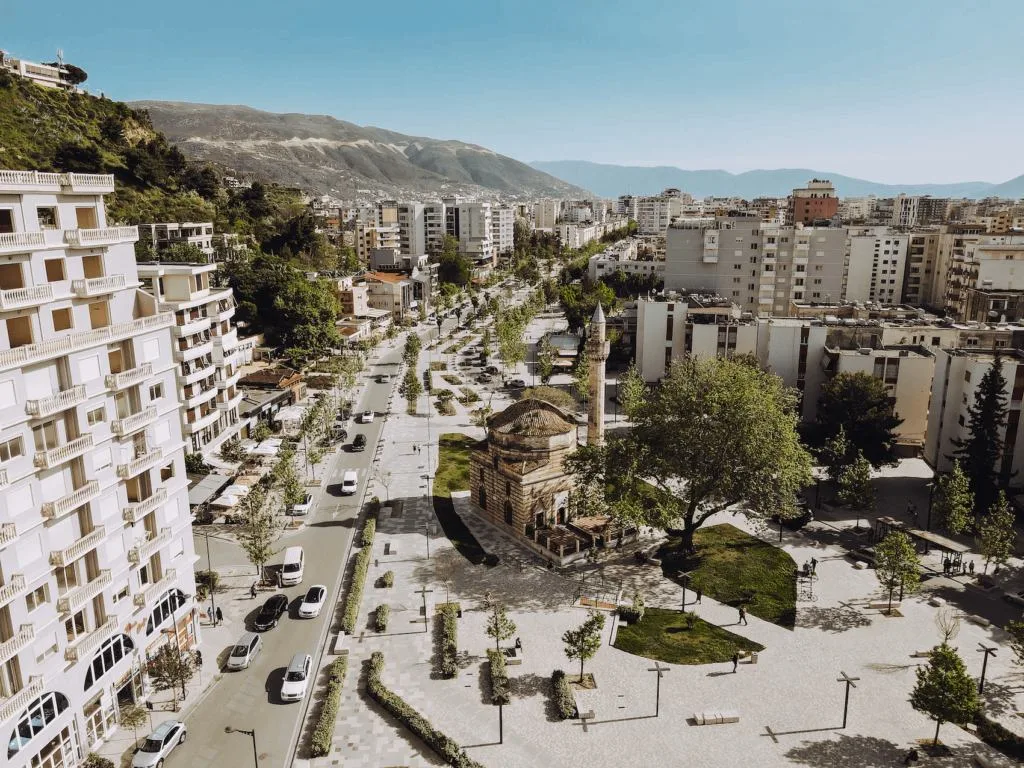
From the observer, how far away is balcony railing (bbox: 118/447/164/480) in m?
26.0

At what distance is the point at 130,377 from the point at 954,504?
1712 inches

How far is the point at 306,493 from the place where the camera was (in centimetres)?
4969

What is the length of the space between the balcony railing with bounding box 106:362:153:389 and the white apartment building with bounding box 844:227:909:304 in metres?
105

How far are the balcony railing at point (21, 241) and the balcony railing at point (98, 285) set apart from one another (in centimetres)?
179

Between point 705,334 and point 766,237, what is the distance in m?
29.5

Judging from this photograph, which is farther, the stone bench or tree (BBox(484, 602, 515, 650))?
tree (BBox(484, 602, 515, 650))

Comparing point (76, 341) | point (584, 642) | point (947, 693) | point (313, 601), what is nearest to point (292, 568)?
point (313, 601)

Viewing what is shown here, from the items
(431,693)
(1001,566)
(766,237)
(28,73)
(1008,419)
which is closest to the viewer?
(431,693)

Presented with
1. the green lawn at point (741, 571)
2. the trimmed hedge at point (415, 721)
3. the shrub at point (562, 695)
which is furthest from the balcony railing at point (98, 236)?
the green lawn at point (741, 571)

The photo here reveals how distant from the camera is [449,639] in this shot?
3203 centimetres

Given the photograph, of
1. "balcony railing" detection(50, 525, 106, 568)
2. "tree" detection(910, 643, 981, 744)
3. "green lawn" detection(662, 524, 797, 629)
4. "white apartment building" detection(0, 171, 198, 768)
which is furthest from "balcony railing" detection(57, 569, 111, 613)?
"tree" detection(910, 643, 981, 744)

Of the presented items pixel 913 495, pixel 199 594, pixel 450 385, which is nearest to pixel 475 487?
pixel 199 594

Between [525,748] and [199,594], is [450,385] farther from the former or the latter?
[525,748]

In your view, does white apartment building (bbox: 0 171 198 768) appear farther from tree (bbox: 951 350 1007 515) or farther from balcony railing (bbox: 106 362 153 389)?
tree (bbox: 951 350 1007 515)
